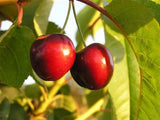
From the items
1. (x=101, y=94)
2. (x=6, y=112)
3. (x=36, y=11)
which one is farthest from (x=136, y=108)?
(x=101, y=94)

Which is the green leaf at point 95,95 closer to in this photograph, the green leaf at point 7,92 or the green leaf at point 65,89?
the green leaf at point 65,89

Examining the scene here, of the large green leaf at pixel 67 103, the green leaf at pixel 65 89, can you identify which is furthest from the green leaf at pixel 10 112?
the large green leaf at pixel 67 103

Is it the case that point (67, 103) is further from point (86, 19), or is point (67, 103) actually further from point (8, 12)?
point (8, 12)

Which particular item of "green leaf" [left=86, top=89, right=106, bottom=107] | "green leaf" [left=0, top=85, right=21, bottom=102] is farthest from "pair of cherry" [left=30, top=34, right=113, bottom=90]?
"green leaf" [left=86, top=89, right=106, bottom=107]

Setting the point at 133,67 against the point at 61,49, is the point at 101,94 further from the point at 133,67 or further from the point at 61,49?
the point at 61,49

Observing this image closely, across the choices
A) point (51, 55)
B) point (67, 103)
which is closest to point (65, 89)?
point (67, 103)
